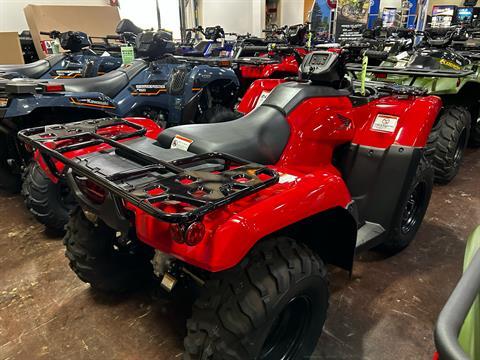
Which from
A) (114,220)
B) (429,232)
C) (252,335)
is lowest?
(429,232)

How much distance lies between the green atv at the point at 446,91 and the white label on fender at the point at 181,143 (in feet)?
6.41

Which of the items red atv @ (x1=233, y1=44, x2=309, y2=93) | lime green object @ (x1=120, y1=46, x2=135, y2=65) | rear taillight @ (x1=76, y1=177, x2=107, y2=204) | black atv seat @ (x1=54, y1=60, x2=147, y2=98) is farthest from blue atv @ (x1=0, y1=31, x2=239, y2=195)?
rear taillight @ (x1=76, y1=177, x2=107, y2=204)

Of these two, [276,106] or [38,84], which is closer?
[276,106]

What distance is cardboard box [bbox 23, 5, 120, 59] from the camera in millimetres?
6680

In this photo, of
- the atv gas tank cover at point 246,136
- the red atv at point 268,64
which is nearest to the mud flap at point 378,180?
the atv gas tank cover at point 246,136

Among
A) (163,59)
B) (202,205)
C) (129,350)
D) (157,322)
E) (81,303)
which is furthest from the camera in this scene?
(163,59)

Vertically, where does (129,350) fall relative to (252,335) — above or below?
below

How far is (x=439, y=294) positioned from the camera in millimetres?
2176

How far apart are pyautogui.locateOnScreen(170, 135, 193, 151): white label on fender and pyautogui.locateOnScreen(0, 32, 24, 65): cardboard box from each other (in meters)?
6.23

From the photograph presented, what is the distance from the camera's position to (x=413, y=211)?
2596mm

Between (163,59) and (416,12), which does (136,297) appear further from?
(416,12)

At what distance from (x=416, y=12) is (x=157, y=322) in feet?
30.5

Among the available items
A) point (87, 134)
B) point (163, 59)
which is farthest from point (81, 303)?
point (163, 59)

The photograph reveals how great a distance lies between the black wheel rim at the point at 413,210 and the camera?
2521 mm
